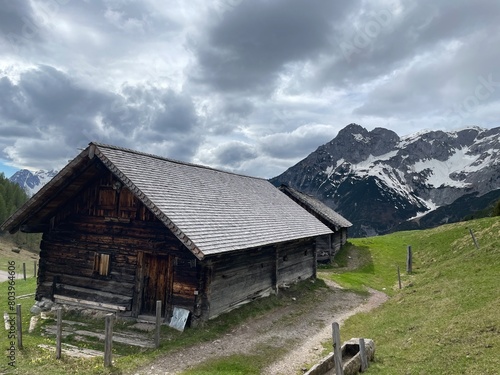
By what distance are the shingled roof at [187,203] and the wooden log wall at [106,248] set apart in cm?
126

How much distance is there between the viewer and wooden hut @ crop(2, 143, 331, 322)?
15.1 meters

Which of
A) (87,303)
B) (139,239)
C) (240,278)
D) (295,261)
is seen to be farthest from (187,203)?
(295,261)

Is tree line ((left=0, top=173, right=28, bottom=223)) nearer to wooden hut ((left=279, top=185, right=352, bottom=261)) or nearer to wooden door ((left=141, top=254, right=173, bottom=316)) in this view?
wooden hut ((left=279, top=185, right=352, bottom=261))

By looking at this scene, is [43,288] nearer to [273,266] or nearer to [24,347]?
[24,347]

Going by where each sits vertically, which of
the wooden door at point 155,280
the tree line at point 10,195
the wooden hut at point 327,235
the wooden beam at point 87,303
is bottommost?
the wooden beam at point 87,303

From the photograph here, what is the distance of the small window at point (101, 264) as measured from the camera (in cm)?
1705

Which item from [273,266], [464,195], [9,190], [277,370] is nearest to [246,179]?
[273,266]

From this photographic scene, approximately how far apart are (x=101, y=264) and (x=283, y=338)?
30.5ft

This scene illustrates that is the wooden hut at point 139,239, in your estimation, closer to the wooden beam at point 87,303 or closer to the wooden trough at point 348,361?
the wooden beam at point 87,303

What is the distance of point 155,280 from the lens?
643 inches

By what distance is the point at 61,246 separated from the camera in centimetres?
1830

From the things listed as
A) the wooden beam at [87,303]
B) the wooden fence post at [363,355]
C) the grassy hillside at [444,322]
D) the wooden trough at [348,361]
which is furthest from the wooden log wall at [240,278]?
the wooden fence post at [363,355]

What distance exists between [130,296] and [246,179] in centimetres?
1604

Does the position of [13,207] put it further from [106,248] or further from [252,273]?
[252,273]
